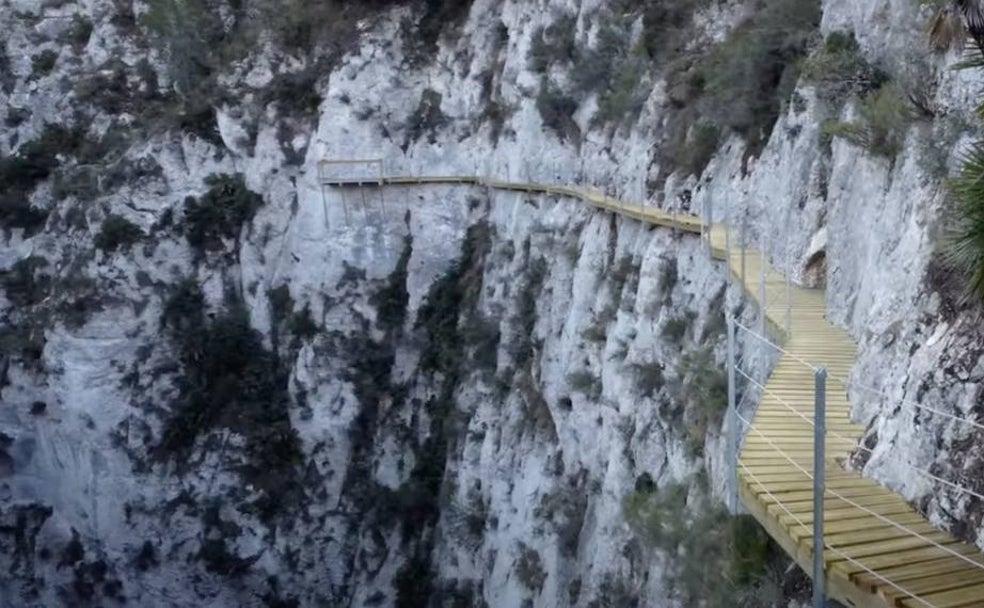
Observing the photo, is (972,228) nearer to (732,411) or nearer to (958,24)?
(958,24)

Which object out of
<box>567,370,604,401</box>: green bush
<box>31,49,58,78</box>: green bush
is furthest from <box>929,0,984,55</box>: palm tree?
<box>31,49,58,78</box>: green bush

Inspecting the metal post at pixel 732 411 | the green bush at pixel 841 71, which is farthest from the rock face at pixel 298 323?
the metal post at pixel 732 411

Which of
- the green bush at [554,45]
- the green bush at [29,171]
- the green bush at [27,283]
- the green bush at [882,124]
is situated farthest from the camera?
the green bush at [29,171]

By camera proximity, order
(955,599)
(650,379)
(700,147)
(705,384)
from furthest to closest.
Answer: (700,147) < (650,379) < (705,384) < (955,599)

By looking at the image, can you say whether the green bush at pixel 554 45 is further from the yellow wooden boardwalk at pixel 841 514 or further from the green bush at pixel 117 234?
the yellow wooden boardwalk at pixel 841 514

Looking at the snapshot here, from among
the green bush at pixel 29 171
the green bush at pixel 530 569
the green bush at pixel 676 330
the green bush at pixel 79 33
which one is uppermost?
the green bush at pixel 79 33

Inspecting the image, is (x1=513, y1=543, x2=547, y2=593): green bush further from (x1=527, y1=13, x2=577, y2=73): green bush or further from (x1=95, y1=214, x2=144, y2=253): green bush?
(x1=95, y1=214, x2=144, y2=253): green bush

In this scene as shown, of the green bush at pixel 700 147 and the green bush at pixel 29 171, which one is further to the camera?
the green bush at pixel 29 171

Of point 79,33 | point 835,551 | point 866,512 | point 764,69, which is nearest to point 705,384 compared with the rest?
point 866,512
